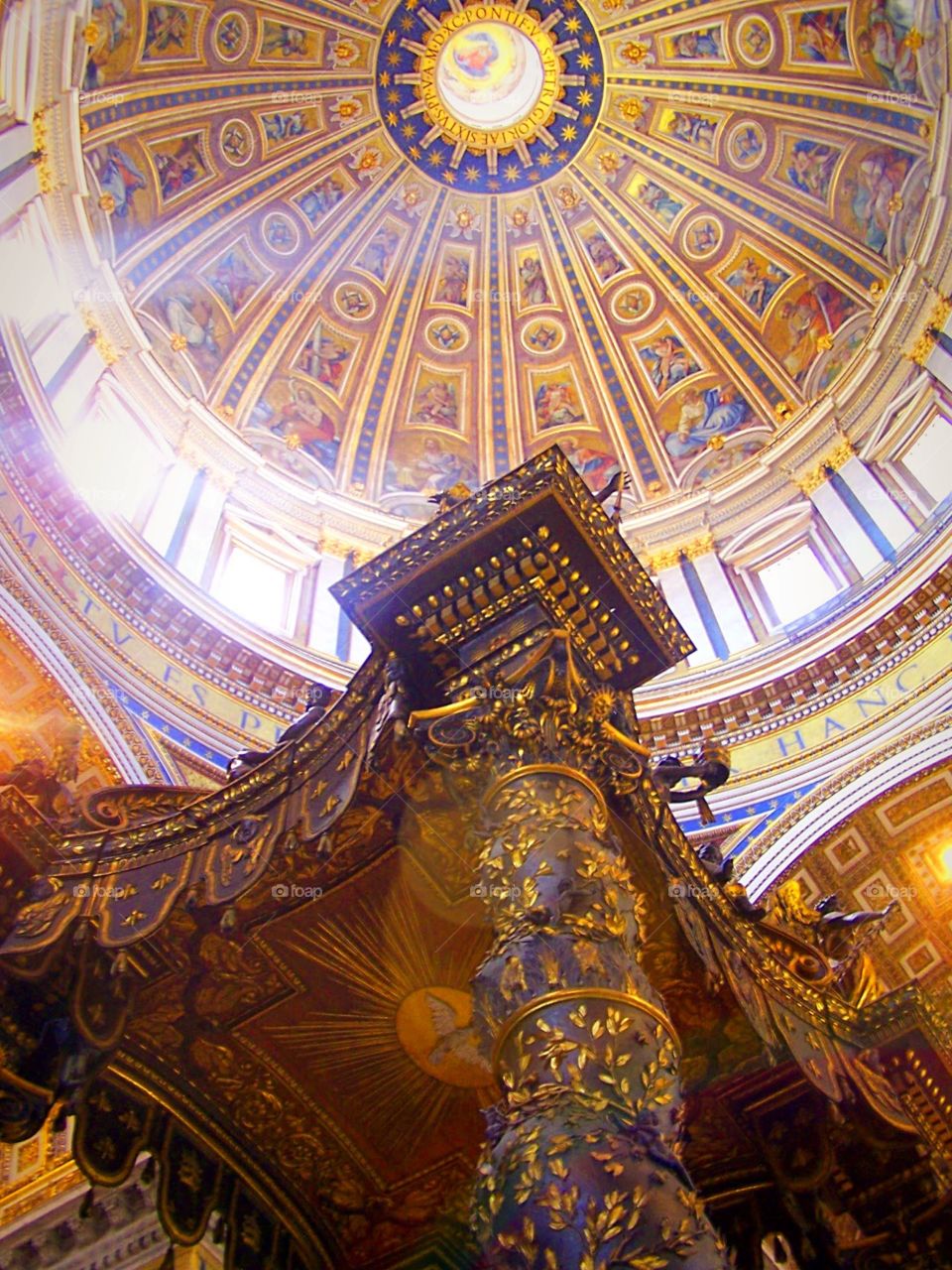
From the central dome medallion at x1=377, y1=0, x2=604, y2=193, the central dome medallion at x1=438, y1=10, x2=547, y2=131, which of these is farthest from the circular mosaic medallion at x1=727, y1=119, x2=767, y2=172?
the central dome medallion at x1=438, y1=10, x2=547, y2=131

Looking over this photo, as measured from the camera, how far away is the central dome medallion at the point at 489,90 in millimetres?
20047

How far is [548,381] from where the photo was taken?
2006 cm

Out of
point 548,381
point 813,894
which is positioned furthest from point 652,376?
point 813,894

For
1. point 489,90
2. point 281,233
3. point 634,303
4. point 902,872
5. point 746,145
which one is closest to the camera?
point 902,872

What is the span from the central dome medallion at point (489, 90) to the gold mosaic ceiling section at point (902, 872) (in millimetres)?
13332

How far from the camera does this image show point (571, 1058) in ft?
12.9

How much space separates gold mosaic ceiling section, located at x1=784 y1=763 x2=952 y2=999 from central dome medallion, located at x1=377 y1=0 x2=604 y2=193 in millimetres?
13332

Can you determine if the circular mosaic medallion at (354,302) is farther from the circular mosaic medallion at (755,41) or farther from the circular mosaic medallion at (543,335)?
the circular mosaic medallion at (755,41)

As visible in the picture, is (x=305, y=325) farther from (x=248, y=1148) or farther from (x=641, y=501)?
(x=248, y=1148)

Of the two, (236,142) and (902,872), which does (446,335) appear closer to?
(236,142)

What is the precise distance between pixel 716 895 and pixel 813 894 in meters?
6.09

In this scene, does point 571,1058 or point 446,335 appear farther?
point 446,335

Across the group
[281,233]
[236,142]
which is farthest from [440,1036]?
[236,142]

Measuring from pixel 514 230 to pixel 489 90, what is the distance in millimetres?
2211
